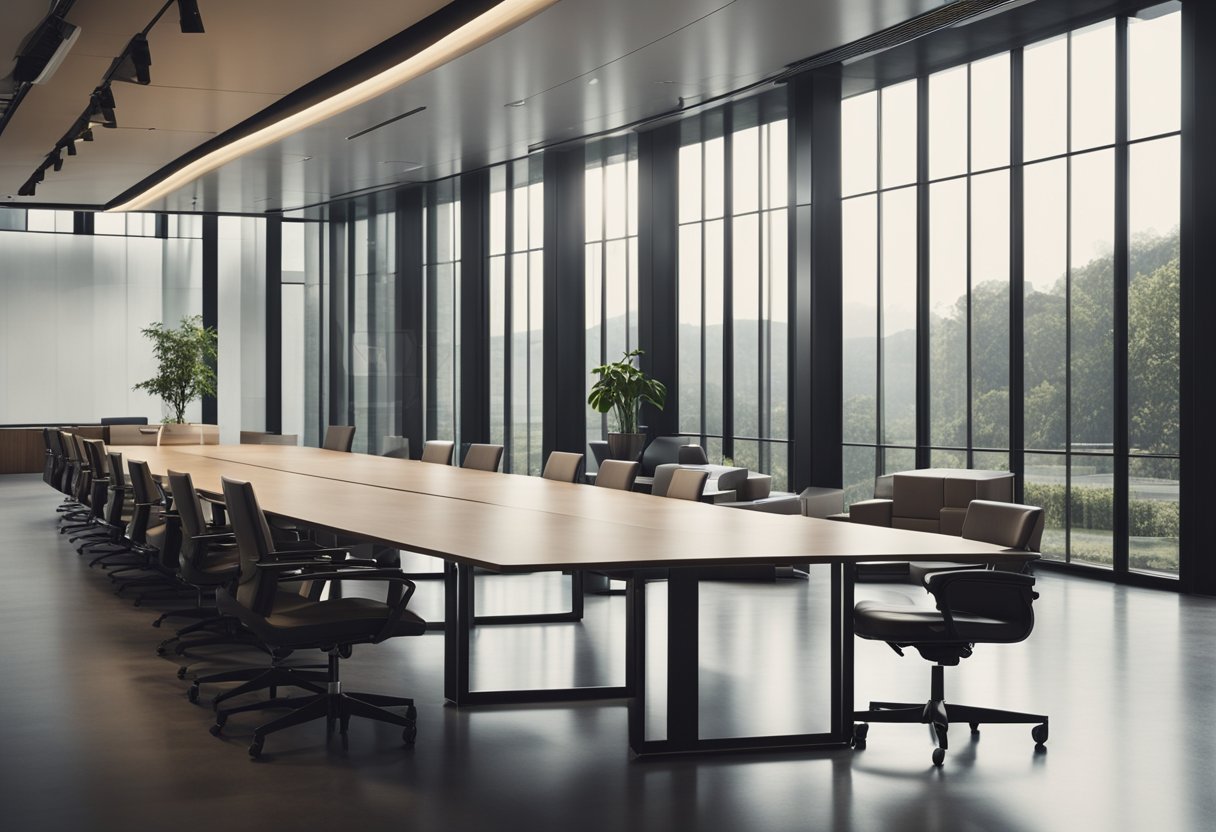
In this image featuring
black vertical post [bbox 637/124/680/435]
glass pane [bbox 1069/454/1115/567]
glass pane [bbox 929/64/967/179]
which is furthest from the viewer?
black vertical post [bbox 637/124/680/435]

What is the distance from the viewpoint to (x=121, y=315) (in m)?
19.3

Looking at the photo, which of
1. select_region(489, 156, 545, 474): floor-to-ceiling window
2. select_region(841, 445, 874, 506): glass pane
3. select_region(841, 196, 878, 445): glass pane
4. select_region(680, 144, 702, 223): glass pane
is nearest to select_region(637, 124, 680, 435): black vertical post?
select_region(680, 144, 702, 223): glass pane

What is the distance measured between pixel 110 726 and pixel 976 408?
7757mm

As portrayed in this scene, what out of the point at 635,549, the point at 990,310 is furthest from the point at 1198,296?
the point at 635,549

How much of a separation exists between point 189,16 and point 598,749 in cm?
438

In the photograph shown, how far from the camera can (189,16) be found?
642 cm

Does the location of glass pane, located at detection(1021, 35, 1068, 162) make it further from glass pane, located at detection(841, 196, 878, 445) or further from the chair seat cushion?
the chair seat cushion

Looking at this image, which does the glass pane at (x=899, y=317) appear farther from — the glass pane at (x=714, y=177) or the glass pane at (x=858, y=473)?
the glass pane at (x=714, y=177)

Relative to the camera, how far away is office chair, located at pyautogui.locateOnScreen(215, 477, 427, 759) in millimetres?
4309

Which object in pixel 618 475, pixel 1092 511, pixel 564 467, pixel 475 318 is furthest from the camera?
pixel 475 318

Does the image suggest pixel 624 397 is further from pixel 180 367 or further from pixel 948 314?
pixel 180 367

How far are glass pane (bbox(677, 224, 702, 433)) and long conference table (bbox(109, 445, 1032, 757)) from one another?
6587mm

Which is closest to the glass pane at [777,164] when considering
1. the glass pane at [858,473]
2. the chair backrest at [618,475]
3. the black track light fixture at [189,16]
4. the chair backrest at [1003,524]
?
the glass pane at [858,473]

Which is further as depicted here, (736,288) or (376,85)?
(736,288)
